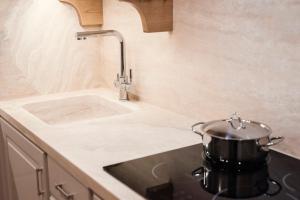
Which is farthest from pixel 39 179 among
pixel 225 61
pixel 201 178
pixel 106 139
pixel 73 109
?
pixel 225 61

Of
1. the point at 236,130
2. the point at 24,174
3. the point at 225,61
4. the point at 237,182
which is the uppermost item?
the point at 225,61

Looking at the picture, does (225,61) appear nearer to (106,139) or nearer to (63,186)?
(106,139)

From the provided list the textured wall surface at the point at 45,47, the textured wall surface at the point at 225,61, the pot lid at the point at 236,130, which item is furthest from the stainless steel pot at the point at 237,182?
the textured wall surface at the point at 45,47

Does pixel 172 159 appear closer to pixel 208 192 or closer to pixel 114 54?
pixel 208 192

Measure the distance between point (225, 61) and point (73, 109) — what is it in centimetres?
98

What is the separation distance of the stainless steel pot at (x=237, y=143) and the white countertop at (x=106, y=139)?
0.21 metres

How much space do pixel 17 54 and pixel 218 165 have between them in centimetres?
132

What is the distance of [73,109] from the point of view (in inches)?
86.4

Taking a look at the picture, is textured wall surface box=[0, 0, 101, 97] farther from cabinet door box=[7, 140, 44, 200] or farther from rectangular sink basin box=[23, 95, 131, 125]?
cabinet door box=[7, 140, 44, 200]

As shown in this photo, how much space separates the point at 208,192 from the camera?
3.51 ft

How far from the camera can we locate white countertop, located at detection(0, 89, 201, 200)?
118 cm

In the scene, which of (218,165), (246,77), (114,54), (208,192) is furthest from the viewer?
(114,54)

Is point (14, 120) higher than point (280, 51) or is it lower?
lower

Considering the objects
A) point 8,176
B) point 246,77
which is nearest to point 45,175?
point 8,176
